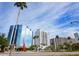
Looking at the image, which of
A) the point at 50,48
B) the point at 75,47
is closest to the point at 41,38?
the point at 50,48

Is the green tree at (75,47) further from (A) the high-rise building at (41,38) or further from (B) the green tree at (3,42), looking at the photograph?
(B) the green tree at (3,42)

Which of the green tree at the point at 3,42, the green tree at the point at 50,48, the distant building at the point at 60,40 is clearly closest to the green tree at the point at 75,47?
the distant building at the point at 60,40

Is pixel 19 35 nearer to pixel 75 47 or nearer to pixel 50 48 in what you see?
pixel 50 48

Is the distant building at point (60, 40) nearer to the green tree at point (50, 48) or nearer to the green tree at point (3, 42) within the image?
the green tree at point (50, 48)

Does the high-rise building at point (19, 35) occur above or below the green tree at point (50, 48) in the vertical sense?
above

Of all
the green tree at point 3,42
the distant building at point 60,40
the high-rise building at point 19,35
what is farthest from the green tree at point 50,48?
the green tree at point 3,42

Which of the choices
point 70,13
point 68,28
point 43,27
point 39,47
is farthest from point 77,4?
point 39,47

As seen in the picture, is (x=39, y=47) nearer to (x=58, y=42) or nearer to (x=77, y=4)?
(x=58, y=42)
